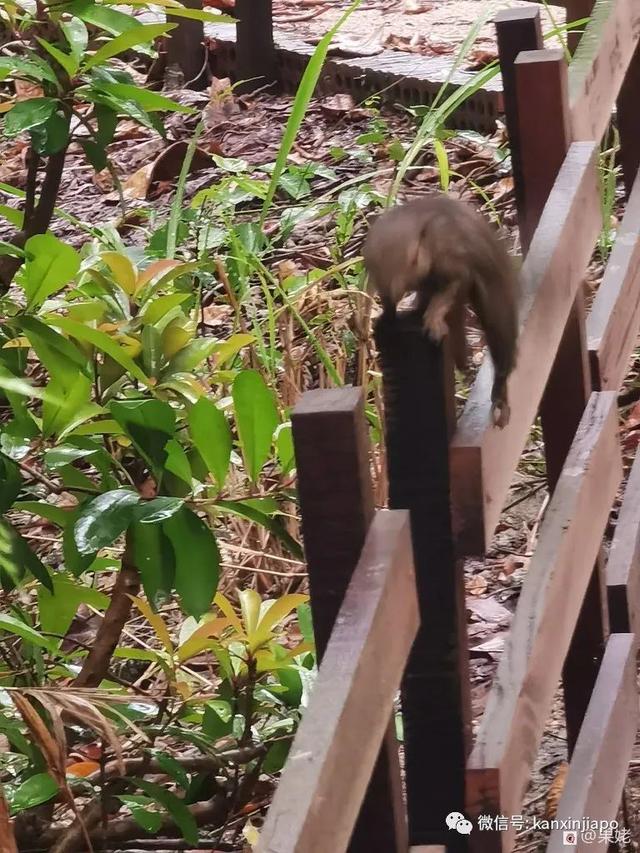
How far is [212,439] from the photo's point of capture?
1923mm

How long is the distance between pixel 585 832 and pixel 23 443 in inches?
40.5

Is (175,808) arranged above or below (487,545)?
below

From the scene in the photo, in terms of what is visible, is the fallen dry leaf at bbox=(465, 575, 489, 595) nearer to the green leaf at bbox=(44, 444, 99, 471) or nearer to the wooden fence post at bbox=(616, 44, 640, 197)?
the wooden fence post at bbox=(616, 44, 640, 197)

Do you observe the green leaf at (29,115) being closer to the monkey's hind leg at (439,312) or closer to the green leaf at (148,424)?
the green leaf at (148,424)

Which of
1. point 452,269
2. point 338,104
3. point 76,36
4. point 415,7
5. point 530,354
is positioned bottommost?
point 530,354

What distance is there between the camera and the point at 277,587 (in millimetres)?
3100

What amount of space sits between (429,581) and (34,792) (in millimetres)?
715

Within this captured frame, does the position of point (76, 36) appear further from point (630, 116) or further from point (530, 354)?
point (630, 116)

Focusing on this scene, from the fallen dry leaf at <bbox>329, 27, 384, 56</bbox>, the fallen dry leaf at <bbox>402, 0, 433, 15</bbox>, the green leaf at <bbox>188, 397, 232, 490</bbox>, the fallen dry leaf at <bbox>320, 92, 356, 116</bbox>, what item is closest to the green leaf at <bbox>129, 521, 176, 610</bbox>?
the green leaf at <bbox>188, 397, 232, 490</bbox>

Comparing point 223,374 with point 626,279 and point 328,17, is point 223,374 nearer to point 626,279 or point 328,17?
point 626,279

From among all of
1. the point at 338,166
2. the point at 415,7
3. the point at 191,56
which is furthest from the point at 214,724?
the point at 415,7

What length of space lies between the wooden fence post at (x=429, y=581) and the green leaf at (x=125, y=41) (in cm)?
91

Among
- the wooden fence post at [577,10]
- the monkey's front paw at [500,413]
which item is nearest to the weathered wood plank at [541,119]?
→ the monkey's front paw at [500,413]

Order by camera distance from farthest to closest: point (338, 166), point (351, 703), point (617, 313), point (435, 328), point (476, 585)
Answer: point (338, 166) → point (476, 585) → point (617, 313) → point (435, 328) → point (351, 703)
